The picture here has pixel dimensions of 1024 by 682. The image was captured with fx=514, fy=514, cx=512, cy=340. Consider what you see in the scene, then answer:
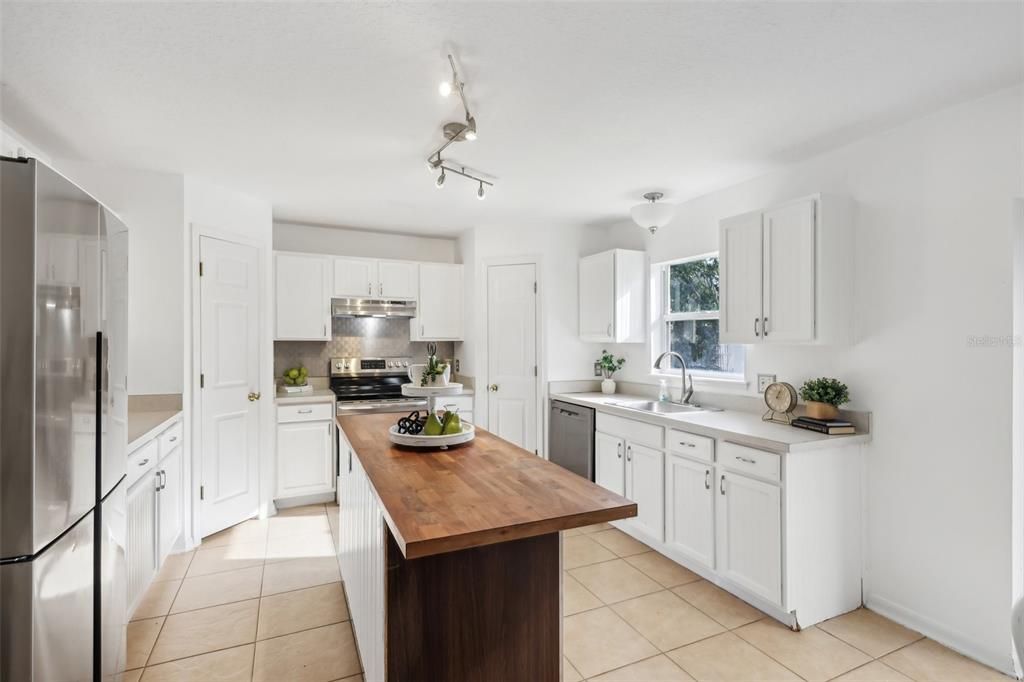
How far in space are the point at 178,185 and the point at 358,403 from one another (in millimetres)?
2054

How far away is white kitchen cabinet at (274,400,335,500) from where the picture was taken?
4.20m

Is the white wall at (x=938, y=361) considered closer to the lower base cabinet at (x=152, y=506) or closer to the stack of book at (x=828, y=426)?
the stack of book at (x=828, y=426)

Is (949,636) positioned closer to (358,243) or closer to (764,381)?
(764,381)

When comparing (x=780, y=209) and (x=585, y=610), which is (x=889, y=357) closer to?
(x=780, y=209)

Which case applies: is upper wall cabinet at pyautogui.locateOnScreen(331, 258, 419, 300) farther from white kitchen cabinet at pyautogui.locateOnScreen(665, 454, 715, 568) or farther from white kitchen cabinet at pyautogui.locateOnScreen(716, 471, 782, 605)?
white kitchen cabinet at pyautogui.locateOnScreen(716, 471, 782, 605)

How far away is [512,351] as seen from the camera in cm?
479

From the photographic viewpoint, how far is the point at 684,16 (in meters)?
1.71

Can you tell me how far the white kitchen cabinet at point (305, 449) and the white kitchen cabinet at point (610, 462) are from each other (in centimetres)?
222

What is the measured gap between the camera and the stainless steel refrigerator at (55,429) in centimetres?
125

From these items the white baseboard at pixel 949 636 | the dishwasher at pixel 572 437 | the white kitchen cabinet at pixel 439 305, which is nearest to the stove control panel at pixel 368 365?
the white kitchen cabinet at pixel 439 305

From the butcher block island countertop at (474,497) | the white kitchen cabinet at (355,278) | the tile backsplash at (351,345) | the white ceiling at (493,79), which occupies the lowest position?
the butcher block island countertop at (474,497)

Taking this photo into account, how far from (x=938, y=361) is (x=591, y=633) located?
209 centimetres

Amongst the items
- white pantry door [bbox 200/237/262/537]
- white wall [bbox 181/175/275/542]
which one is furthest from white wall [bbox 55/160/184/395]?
white pantry door [bbox 200/237/262/537]

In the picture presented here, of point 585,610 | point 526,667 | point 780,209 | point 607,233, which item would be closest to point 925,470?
point 780,209
